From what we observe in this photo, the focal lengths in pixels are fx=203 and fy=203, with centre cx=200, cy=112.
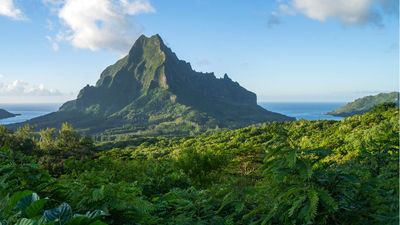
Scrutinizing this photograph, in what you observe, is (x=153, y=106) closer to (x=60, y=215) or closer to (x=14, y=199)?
(x=14, y=199)

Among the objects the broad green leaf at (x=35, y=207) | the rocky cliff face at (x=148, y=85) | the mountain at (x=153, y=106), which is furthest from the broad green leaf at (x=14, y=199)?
the rocky cliff face at (x=148, y=85)

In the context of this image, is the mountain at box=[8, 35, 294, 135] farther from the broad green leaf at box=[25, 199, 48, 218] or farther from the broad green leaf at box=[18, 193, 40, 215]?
the broad green leaf at box=[25, 199, 48, 218]

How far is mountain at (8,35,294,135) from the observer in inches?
5064

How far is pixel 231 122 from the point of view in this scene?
132 meters

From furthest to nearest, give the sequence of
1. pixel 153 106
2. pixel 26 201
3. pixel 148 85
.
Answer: pixel 148 85 → pixel 153 106 → pixel 26 201

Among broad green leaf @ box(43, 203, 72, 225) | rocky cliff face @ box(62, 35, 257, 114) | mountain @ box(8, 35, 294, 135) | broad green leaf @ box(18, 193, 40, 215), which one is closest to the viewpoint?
broad green leaf @ box(43, 203, 72, 225)

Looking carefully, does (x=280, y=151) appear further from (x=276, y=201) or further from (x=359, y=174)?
(x=359, y=174)

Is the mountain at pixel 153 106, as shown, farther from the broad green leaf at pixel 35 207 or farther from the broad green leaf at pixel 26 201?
the broad green leaf at pixel 35 207

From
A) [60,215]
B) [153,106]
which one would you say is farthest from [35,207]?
[153,106]

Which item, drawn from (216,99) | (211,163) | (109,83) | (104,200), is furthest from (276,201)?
(109,83)

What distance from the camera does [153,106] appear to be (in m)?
164

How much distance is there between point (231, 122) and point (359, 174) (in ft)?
433

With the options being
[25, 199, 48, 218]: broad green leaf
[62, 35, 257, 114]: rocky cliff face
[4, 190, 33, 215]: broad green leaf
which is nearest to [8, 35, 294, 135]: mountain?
[62, 35, 257, 114]: rocky cliff face

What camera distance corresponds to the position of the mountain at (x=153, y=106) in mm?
128625
